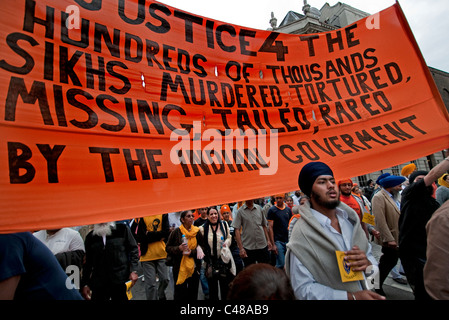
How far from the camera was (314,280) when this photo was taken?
1840 millimetres

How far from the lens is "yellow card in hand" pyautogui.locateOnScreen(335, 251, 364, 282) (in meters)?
1.77

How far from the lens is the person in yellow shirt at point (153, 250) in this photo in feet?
17.3

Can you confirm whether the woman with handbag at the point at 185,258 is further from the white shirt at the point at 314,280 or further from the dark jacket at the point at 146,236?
the white shirt at the point at 314,280

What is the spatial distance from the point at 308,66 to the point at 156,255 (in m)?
4.58

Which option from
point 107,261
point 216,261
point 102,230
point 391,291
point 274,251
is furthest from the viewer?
point 274,251

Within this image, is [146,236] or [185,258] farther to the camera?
[146,236]

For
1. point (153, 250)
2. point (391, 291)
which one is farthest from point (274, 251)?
point (153, 250)

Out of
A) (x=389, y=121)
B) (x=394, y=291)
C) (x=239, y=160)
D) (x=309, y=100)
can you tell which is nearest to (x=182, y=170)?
(x=239, y=160)

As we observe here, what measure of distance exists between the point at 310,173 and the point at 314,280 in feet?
2.73

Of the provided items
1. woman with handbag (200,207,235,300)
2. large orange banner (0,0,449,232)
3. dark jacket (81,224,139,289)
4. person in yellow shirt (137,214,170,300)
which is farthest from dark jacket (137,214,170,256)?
large orange banner (0,0,449,232)

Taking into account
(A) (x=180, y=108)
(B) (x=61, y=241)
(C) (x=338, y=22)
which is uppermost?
(C) (x=338, y=22)

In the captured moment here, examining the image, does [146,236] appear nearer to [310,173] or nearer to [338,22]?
[310,173]

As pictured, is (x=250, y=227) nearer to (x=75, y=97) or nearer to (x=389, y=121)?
(x=389, y=121)

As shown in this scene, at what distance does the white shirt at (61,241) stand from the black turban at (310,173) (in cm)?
314
